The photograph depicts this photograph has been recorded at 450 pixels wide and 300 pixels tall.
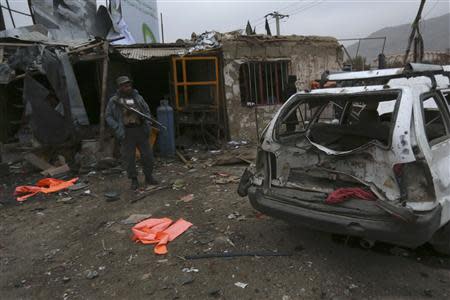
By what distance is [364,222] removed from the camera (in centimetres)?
306

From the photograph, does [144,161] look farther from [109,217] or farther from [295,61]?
[295,61]

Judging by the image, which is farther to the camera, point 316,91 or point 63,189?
point 63,189

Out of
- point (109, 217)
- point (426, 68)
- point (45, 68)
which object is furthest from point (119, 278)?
point (45, 68)

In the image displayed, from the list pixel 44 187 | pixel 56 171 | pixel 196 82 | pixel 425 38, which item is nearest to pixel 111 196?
pixel 44 187

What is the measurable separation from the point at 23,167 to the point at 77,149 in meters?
1.07

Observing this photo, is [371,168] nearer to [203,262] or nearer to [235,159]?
[203,262]

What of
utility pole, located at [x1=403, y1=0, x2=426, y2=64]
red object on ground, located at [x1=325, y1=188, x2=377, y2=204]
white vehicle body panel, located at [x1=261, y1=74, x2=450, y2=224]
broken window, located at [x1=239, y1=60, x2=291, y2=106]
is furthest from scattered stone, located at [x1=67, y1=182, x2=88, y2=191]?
utility pole, located at [x1=403, y1=0, x2=426, y2=64]

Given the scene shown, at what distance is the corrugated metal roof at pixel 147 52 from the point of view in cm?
909

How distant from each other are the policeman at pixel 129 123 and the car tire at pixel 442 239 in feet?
13.9

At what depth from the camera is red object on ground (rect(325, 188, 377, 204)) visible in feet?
10.4

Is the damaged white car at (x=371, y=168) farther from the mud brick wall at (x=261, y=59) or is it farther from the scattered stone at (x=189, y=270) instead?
the mud brick wall at (x=261, y=59)

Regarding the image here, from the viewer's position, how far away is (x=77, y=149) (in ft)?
27.5

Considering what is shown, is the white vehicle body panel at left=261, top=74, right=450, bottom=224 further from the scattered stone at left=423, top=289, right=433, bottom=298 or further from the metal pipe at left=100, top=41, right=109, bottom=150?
the metal pipe at left=100, top=41, right=109, bottom=150

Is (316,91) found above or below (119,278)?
above
